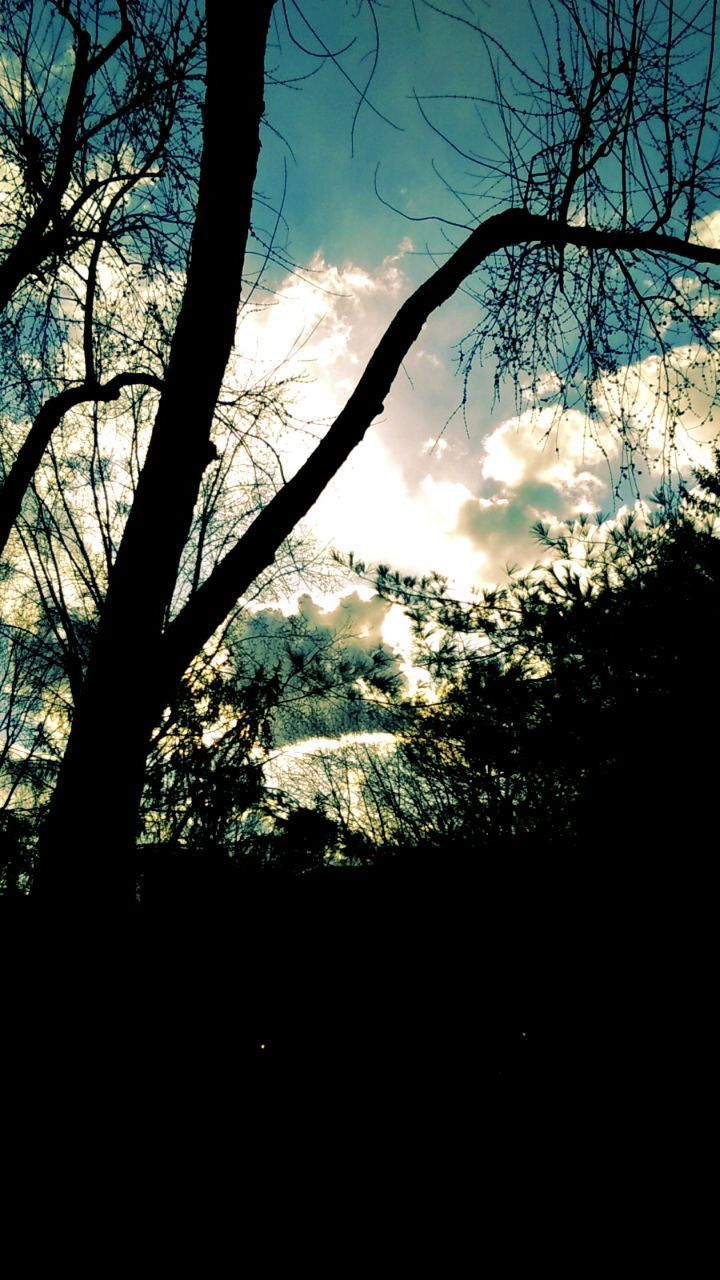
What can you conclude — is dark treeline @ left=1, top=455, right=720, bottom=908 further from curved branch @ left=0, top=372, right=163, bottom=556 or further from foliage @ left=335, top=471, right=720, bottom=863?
curved branch @ left=0, top=372, right=163, bottom=556

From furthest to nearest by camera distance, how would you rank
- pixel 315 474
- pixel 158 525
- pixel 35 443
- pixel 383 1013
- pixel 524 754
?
pixel 35 443 < pixel 524 754 < pixel 383 1013 < pixel 315 474 < pixel 158 525

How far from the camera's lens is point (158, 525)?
2043mm

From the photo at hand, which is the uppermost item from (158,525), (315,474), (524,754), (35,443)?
(35,443)

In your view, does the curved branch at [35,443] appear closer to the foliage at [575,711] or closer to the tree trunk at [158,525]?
the tree trunk at [158,525]

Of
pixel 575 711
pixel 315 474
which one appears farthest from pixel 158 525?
pixel 575 711

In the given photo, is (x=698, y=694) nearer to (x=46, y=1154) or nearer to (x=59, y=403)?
(x=46, y=1154)

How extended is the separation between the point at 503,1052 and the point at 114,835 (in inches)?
70.1

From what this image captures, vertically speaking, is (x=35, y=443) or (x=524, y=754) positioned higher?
(x=35, y=443)

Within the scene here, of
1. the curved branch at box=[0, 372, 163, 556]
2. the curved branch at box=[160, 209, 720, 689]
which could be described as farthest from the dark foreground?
the curved branch at box=[0, 372, 163, 556]

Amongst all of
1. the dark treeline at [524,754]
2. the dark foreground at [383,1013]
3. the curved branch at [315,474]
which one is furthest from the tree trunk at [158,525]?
the dark treeline at [524,754]

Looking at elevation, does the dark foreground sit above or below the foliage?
below

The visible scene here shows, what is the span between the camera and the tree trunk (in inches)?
72.7

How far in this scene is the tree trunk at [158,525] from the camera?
1847 millimetres

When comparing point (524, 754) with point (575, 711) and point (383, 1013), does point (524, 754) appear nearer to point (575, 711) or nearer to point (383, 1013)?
point (575, 711)
